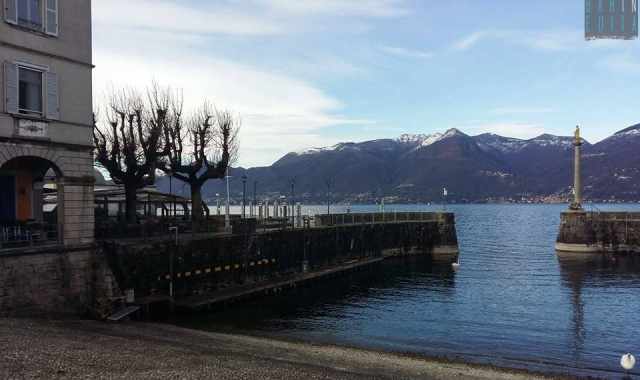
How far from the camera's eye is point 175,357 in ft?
58.9

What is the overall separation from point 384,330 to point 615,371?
12529 millimetres

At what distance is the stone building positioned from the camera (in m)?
23.4

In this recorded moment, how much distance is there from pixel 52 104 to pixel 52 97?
33 cm

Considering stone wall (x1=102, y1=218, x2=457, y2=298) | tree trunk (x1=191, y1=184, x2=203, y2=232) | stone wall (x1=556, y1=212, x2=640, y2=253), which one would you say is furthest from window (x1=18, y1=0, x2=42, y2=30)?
stone wall (x1=556, y1=212, x2=640, y2=253)

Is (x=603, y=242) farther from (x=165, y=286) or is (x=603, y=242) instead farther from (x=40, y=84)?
(x=40, y=84)

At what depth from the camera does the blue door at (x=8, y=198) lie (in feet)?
94.5

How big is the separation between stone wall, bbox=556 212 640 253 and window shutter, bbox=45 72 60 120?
73.6 meters

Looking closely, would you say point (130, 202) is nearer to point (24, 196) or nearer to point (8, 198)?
point (24, 196)

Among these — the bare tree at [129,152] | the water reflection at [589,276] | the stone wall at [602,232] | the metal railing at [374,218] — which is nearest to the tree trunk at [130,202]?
the bare tree at [129,152]

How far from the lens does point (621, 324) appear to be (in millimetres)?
34125

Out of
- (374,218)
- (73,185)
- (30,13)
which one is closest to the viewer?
(30,13)

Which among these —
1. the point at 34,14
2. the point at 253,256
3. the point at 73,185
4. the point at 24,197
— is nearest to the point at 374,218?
the point at 253,256

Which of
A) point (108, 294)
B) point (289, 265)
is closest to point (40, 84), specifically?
point (108, 294)

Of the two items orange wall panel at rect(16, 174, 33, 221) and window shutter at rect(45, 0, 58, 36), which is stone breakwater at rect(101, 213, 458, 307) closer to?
orange wall panel at rect(16, 174, 33, 221)
